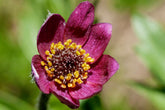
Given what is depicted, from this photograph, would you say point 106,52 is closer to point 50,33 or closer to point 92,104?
point 92,104

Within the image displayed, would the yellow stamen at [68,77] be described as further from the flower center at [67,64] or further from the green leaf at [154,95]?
the green leaf at [154,95]

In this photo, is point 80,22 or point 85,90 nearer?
point 85,90

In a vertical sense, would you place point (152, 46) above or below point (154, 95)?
above

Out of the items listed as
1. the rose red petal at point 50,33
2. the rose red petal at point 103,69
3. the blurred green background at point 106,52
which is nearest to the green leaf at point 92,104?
the blurred green background at point 106,52

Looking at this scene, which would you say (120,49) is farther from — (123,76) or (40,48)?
(40,48)

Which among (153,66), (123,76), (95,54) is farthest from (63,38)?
(123,76)

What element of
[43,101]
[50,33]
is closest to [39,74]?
[43,101]
